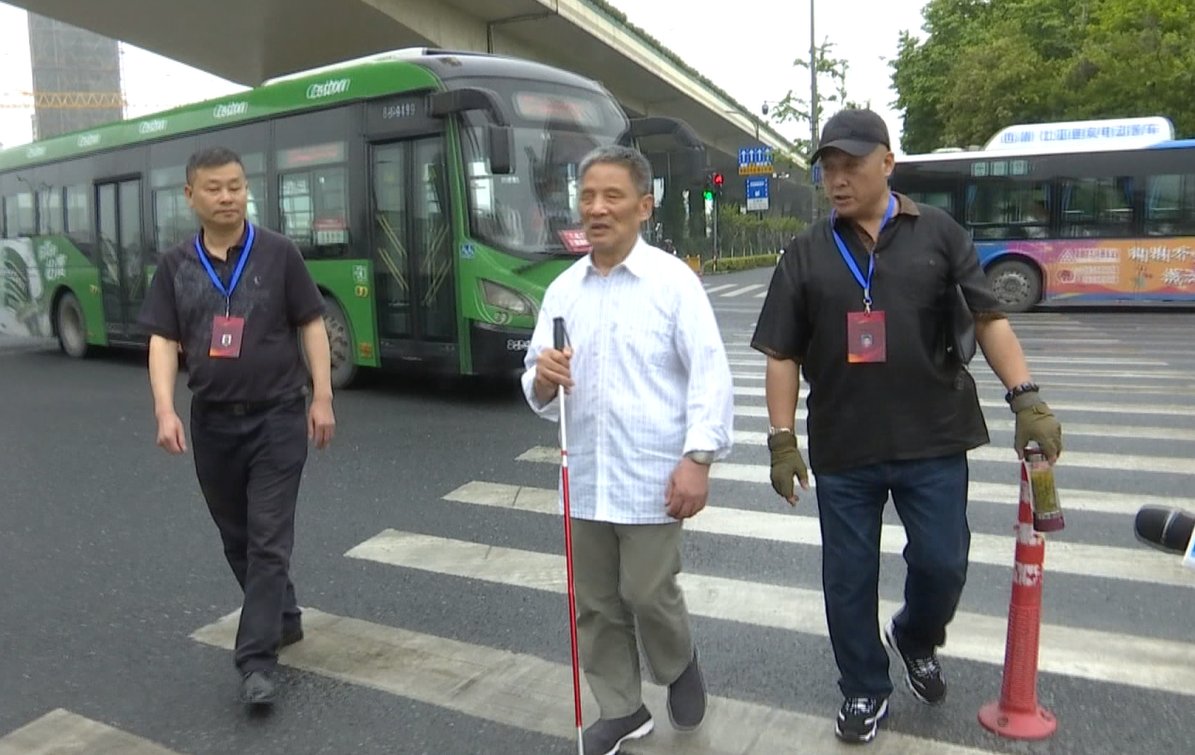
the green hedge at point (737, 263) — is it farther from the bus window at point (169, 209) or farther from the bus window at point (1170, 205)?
the bus window at point (169, 209)

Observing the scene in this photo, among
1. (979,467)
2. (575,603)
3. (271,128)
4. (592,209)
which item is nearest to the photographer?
(592,209)

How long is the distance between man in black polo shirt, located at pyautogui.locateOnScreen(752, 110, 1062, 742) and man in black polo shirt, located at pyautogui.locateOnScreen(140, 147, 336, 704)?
69.9 inches

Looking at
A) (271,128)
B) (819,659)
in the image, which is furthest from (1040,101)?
(819,659)

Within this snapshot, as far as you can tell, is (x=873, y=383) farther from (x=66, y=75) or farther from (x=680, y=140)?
(x=66, y=75)

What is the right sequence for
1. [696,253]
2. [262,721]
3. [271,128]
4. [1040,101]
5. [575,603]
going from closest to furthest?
1. [575,603]
2. [262,721]
3. [271,128]
4. [1040,101]
5. [696,253]

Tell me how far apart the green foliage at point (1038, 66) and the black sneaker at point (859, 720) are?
22.6 m

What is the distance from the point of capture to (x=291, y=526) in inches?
150

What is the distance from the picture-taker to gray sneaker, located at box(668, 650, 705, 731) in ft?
10.7

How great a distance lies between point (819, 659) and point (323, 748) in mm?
1828

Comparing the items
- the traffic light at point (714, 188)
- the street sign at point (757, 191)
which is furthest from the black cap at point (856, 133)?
the street sign at point (757, 191)

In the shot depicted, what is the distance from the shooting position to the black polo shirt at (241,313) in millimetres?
3678

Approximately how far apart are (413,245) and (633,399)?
7.09 metres

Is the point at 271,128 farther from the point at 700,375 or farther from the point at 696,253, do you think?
the point at 696,253

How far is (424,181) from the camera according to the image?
376 inches
